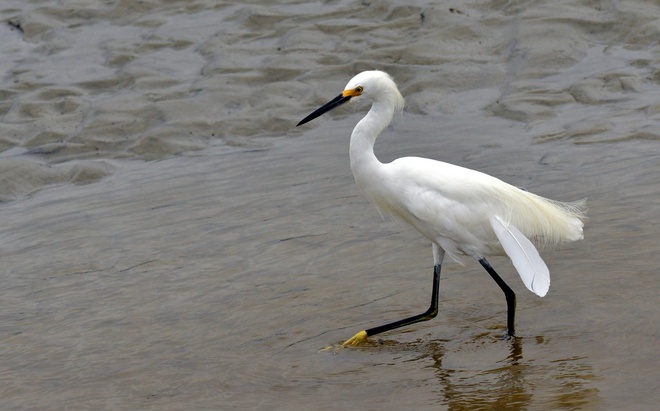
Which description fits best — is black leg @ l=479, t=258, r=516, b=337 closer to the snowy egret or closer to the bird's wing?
the snowy egret

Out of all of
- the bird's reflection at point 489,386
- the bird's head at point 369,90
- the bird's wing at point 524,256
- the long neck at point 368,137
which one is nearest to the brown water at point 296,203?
the bird's reflection at point 489,386

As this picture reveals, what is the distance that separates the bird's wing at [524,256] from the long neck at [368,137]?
2.19 feet

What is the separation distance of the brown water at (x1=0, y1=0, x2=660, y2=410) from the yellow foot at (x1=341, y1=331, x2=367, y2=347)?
50 millimetres

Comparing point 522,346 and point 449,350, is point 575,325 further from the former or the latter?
point 449,350

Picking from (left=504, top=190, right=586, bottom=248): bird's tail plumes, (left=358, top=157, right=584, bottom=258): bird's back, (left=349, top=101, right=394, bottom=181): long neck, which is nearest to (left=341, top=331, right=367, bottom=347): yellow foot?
(left=358, top=157, right=584, bottom=258): bird's back

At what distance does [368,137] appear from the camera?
16.8 feet

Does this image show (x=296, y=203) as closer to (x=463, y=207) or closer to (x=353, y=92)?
(x=353, y=92)

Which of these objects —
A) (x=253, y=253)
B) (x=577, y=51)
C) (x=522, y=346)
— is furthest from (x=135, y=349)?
(x=577, y=51)

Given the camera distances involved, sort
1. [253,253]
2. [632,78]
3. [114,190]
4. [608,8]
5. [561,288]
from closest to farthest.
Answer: [561,288] → [253,253] → [114,190] → [632,78] → [608,8]

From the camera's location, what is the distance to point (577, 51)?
29.2ft

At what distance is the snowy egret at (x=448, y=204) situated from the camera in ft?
16.6

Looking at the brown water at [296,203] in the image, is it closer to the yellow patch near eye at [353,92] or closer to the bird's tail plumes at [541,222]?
the bird's tail plumes at [541,222]

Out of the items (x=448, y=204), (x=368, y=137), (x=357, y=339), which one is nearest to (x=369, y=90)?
(x=368, y=137)

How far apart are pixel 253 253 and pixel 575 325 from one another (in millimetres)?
2077
